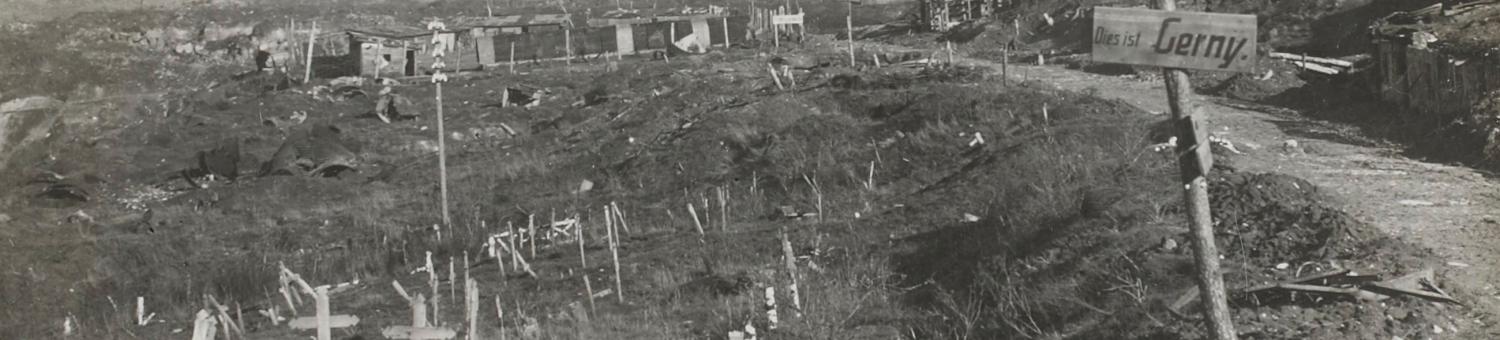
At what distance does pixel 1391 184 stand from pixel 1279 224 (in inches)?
102

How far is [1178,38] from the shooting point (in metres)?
7.02

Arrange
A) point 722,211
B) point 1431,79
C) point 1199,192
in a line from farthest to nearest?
point 722,211 → point 1431,79 → point 1199,192

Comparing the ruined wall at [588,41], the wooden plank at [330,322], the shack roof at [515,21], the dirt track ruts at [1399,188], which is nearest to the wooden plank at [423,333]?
the wooden plank at [330,322]

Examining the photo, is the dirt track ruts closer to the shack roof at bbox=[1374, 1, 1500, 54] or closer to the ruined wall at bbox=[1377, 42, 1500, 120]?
the ruined wall at bbox=[1377, 42, 1500, 120]

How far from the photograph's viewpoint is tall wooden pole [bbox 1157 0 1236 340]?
24.7 feet

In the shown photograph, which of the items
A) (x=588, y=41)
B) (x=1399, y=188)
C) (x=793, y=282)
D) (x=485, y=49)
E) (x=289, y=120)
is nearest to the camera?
(x=1399, y=188)

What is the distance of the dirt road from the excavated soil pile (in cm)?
45

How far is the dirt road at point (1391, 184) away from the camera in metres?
10.1

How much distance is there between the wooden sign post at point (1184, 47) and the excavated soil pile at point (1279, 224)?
3007 millimetres

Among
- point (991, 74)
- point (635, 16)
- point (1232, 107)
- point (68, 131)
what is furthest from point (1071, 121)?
point (635, 16)

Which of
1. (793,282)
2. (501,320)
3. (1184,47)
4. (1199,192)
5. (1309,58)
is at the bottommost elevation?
(501,320)

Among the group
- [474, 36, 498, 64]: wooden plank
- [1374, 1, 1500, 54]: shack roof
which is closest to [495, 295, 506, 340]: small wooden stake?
[1374, 1, 1500, 54]: shack roof

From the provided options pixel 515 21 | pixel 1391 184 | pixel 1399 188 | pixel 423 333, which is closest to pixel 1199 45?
pixel 423 333

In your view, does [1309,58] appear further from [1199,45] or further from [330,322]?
[330,322]
